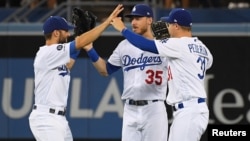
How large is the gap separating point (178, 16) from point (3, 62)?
427cm

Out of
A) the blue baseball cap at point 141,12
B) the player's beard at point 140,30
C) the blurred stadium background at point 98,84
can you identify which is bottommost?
the blurred stadium background at point 98,84

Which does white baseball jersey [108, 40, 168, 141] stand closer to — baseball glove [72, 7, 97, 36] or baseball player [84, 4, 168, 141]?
baseball player [84, 4, 168, 141]

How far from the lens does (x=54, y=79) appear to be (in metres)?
9.26

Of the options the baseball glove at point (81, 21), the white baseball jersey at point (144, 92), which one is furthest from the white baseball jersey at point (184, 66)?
the baseball glove at point (81, 21)

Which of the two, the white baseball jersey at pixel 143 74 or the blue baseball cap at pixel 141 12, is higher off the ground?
the blue baseball cap at pixel 141 12

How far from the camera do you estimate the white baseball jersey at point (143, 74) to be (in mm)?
9984

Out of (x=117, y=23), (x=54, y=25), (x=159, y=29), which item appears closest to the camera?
(x=117, y=23)

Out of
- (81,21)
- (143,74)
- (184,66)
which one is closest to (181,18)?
(184,66)

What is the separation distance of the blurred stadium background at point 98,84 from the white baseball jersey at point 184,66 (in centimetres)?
343

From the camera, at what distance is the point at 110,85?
41.5 ft

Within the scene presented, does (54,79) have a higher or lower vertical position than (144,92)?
higher

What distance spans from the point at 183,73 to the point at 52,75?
4.36ft

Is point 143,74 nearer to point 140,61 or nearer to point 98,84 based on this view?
point 140,61

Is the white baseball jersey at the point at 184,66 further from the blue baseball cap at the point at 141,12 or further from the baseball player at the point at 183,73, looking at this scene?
the blue baseball cap at the point at 141,12
